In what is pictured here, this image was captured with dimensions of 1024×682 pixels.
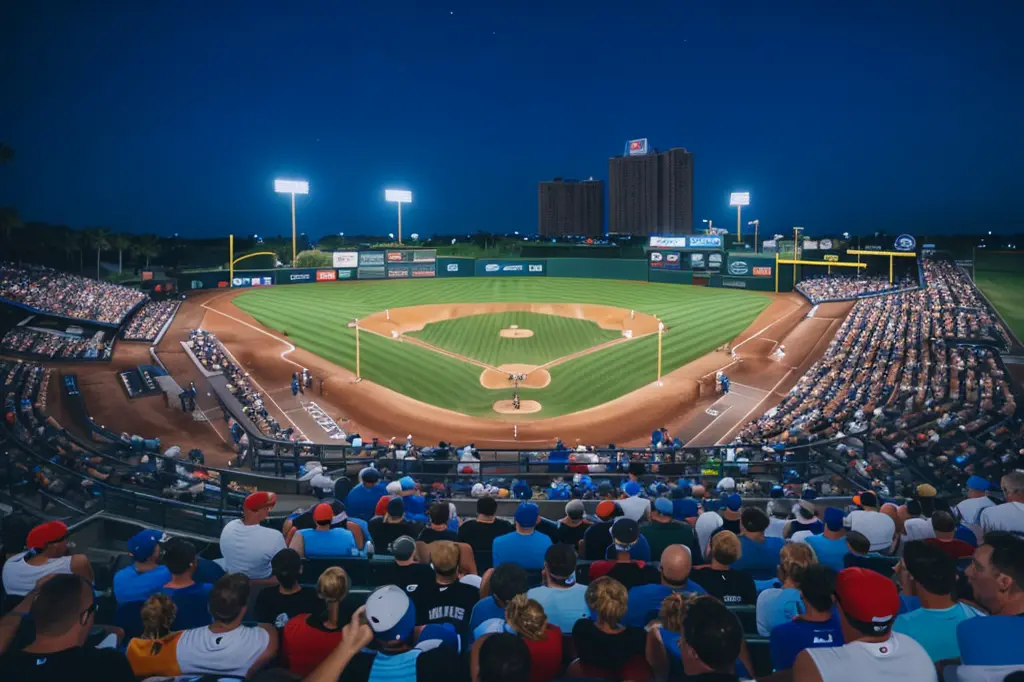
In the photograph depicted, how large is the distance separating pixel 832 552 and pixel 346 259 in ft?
229

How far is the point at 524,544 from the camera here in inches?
227

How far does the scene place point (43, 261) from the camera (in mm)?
60625

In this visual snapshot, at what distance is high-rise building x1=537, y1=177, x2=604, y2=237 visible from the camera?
410 feet

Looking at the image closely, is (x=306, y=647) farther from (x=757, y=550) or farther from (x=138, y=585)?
(x=757, y=550)

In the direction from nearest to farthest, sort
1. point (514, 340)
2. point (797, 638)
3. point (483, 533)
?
point (797, 638), point (483, 533), point (514, 340)

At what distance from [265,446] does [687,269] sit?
57.0 m

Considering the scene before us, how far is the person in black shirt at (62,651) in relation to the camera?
11.0ft

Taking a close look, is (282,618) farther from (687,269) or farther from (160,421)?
(687,269)

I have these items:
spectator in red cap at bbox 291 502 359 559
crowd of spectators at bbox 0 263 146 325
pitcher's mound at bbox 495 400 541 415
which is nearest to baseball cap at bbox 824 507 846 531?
spectator in red cap at bbox 291 502 359 559

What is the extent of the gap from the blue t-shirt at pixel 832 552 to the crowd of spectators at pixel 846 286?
4930cm

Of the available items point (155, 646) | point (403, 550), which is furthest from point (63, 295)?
point (403, 550)

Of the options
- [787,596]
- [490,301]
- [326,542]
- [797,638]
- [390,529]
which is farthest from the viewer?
[490,301]

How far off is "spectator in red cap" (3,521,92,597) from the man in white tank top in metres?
5.43

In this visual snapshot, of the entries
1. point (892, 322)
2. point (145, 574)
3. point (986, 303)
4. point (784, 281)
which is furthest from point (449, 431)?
point (784, 281)
